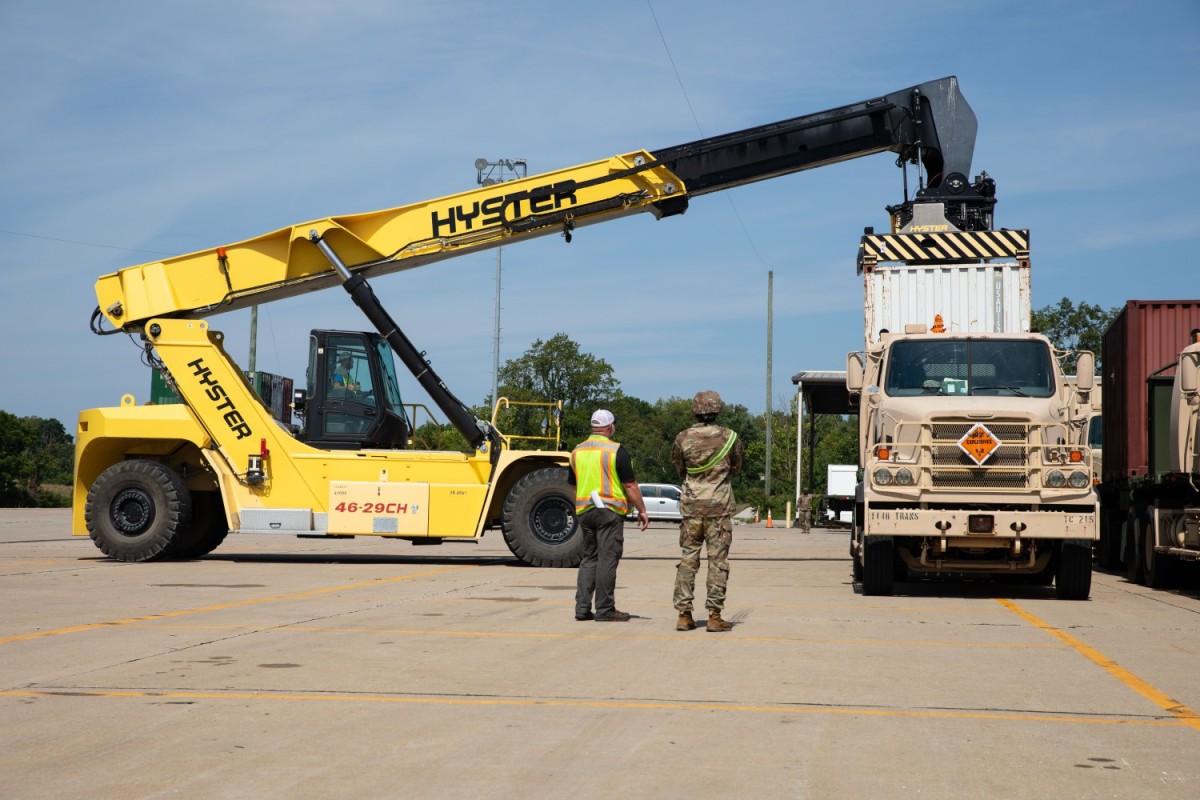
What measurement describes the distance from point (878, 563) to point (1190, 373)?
3.97m

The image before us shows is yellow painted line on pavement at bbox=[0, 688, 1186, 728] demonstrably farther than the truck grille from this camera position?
No

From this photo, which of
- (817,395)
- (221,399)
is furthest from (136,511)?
(817,395)


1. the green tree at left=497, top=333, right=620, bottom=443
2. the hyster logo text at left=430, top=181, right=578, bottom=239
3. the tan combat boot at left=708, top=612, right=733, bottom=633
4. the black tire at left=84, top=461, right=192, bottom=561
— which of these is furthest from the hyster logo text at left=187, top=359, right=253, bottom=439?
the green tree at left=497, top=333, right=620, bottom=443

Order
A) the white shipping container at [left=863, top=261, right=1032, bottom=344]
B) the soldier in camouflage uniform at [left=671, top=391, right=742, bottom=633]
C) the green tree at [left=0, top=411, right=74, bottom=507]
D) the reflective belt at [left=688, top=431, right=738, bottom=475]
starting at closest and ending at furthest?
the soldier in camouflage uniform at [left=671, top=391, right=742, bottom=633], the reflective belt at [left=688, top=431, right=738, bottom=475], the white shipping container at [left=863, top=261, right=1032, bottom=344], the green tree at [left=0, top=411, right=74, bottom=507]

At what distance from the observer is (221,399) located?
1795 centimetres

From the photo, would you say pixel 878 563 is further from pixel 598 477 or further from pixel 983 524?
pixel 598 477

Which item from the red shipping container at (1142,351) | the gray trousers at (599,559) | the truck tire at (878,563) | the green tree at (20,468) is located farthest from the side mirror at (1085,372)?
the green tree at (20,468)

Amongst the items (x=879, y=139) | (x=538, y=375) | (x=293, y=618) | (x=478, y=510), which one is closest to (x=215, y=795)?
(x=293, y=618)

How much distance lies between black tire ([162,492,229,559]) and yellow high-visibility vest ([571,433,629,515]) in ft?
30.1

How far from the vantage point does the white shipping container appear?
17.1m

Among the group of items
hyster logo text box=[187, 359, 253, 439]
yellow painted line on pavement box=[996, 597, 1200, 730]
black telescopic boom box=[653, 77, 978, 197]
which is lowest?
yellow painted line on pavement box=[996, 597, 1200, 730]

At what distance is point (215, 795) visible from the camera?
16.4 ft

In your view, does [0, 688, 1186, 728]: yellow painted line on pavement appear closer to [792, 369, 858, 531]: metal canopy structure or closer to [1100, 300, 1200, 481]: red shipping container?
[1100, 300, 1200, 481]: red shipping container

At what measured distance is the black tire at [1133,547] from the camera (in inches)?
659
